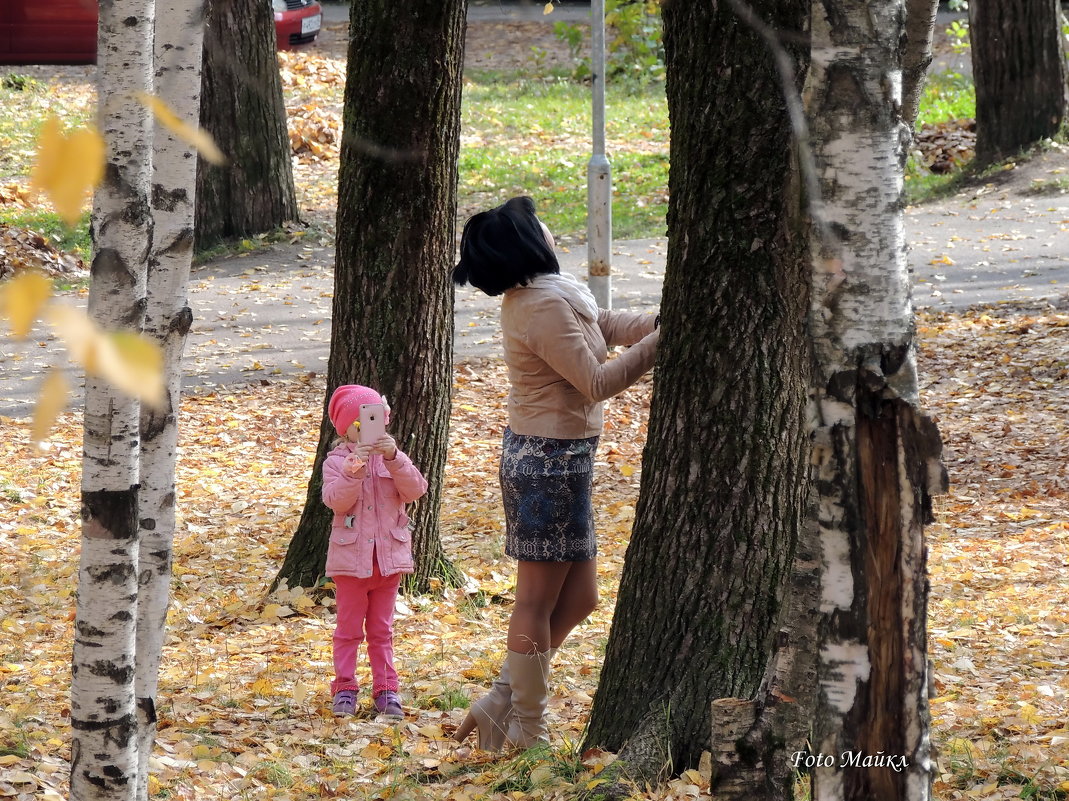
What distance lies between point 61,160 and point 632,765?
283 centimetres

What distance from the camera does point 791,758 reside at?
312cm

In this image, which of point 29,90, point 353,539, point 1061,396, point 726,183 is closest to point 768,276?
point 726,183

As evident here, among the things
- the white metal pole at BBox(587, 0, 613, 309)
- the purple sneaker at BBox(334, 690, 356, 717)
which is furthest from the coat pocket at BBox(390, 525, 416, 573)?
the white metal pole at BBox(587, 0, 613, 309)

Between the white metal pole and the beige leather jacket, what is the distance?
558 centimetres

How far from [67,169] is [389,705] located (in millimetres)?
3712

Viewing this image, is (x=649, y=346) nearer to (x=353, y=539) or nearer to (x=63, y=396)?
(x=353, y=539)

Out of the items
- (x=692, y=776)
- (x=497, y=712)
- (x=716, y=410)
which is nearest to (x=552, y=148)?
(x=497, y=712)

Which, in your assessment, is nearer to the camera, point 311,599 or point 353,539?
point 353,539

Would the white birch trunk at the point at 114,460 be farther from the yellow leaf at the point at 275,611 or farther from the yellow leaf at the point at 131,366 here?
the yellow leaf at the point at 275,611

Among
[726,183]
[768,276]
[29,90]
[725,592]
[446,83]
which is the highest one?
[29,90]

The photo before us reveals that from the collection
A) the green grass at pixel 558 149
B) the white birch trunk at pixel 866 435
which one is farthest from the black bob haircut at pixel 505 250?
the green grass at pixel 558 149

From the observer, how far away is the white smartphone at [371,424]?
14.5ft

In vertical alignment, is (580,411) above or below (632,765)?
above

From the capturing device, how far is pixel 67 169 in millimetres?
1181
